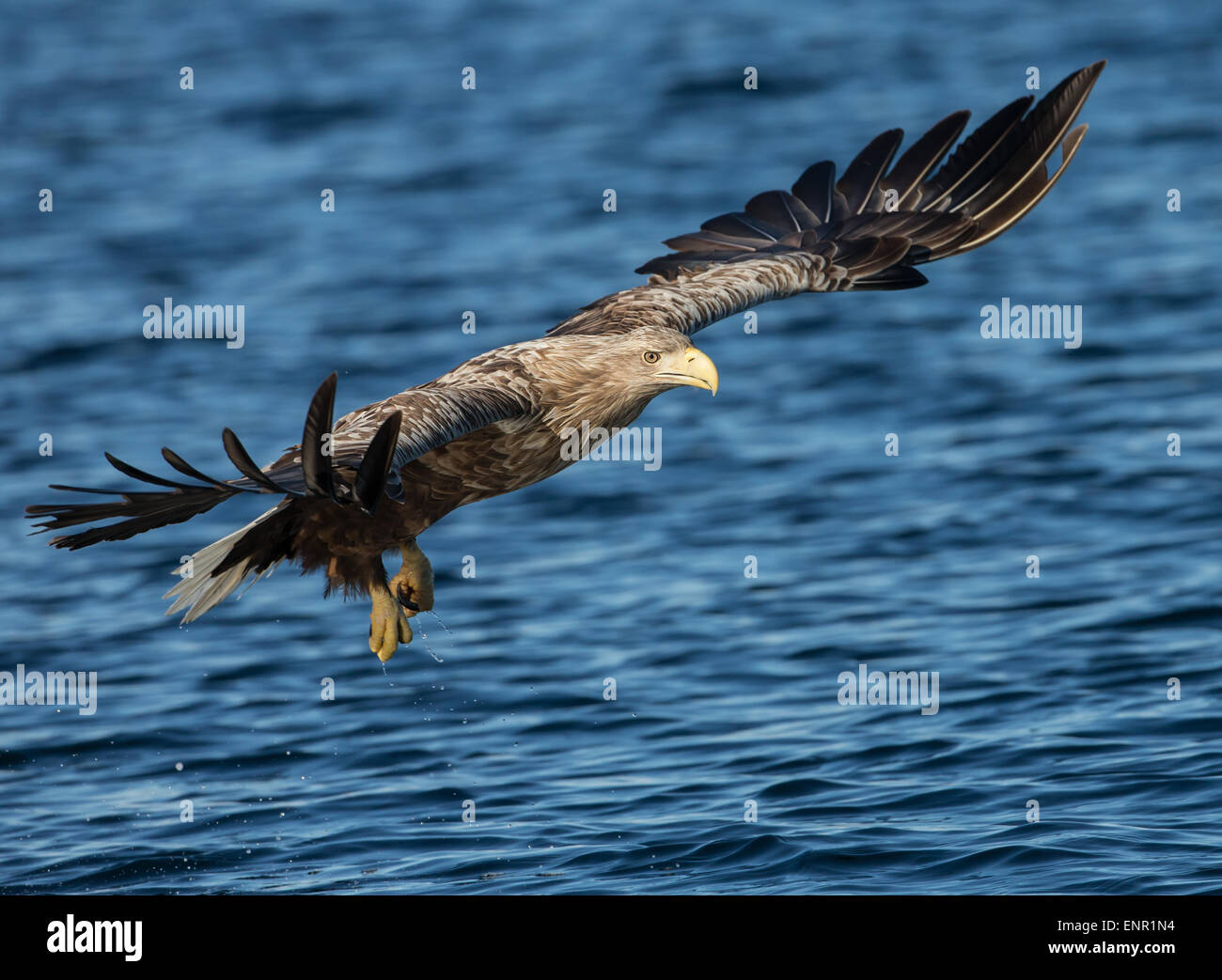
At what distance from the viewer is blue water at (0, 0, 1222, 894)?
1177 cm

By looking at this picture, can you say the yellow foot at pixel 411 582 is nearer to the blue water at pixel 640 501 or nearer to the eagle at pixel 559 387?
the eagle at pixel 559 387

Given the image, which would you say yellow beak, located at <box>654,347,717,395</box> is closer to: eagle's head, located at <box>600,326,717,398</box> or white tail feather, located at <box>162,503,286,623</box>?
eagle's head, located at <box>600,326,717,398</box>

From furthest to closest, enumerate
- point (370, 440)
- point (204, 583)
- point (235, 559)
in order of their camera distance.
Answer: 1. point (204, 583)
2. point (235, 559)
3. point (370, 440)

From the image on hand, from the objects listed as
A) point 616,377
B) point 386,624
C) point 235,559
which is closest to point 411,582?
point 386,624

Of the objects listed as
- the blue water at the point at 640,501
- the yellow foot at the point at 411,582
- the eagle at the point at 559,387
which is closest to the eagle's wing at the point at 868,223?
the eagle at the point at 559,387

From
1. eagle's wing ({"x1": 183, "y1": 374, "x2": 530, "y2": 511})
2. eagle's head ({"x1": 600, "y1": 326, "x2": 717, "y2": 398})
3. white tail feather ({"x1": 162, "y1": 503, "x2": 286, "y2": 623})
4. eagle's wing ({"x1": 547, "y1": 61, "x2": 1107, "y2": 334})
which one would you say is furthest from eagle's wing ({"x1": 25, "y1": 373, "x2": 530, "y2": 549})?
eagle's wing ({"x1": 547, "y1": 61, "x2": 1107, "y2": 334})

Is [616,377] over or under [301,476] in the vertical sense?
over

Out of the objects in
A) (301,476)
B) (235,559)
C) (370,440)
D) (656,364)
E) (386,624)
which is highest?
(656,364)

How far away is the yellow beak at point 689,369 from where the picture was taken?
9891 millimetres

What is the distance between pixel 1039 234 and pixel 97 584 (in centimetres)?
1667

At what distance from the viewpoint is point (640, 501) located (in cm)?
1950

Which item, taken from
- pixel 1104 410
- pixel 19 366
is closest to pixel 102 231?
pixel 19 366

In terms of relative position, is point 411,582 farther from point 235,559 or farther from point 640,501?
point 640,501

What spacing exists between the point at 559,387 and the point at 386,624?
1.56m
